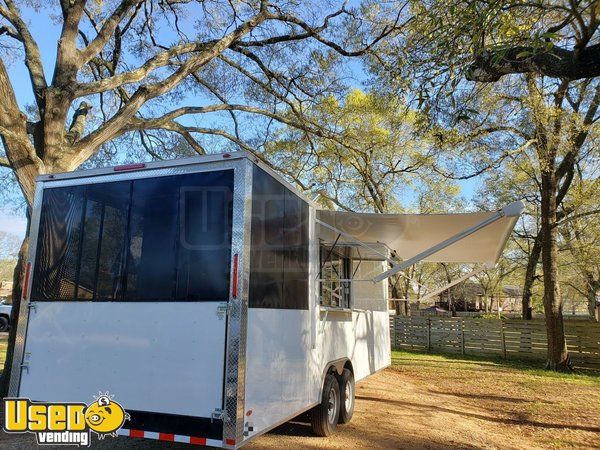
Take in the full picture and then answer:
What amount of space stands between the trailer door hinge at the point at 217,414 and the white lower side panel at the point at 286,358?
209 millimetres

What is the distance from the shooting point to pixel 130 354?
4125 millimetres

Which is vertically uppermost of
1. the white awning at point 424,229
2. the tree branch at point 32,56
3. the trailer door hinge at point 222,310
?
the tree branch at point 32,56

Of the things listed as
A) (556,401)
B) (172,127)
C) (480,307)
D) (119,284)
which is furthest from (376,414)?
(480,307)

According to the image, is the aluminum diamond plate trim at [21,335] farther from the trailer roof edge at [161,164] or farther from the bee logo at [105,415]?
the bee logo at [105,415]

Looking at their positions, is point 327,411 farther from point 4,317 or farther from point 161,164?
point 4,317

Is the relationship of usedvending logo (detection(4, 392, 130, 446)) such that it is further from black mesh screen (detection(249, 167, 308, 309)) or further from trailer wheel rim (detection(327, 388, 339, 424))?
trailer wheel rim (detection(327, 388, 339, 424))

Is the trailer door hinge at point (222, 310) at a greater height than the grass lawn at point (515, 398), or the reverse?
the trailer door hinge at point (222, 310)

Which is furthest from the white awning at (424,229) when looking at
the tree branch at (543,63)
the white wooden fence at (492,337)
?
the white wooden fence at (492,337)

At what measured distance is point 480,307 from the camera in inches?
2552

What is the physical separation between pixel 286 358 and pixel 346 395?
2.31 metres

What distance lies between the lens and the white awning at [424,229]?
669cm

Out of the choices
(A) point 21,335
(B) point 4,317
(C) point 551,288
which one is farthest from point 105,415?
(B) point 4,317

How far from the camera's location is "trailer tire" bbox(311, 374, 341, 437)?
5.64m

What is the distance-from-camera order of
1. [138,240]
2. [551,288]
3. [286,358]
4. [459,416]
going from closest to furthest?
1. [138,240]
2. [286,358]
3. [459,416]
4. [551,288]
